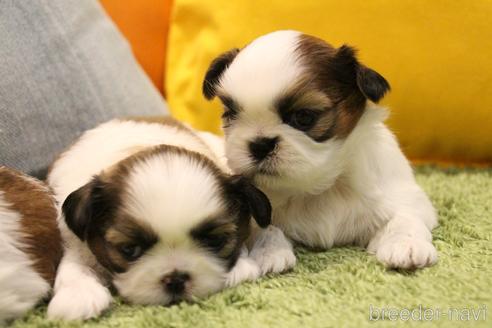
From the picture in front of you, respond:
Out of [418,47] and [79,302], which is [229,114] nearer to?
[79,302]

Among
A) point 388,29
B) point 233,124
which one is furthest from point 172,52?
point 233,124

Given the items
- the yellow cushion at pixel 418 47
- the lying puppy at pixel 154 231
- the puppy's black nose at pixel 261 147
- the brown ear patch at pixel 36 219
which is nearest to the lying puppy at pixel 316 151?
the puppy's black nose at pixel 261 147

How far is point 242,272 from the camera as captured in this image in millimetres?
2225

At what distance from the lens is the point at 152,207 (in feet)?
6.81

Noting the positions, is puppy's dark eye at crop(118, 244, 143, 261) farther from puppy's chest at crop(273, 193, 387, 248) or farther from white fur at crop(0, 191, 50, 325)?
puppy's chest at crop(273, 193, 387, 248)

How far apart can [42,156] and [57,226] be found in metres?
0.59

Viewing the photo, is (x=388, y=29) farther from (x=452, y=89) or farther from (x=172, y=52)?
(x=172, y=52)

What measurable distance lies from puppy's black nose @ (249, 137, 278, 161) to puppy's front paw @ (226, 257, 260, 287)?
0.37 meters

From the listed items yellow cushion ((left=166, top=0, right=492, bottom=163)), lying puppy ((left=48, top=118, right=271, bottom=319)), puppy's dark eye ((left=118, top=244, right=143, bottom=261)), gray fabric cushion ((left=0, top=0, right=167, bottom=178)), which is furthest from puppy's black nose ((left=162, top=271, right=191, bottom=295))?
yellow cushion ((left=166, top=0, right=492, bottom=163))

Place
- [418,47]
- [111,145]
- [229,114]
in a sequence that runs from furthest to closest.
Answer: [418,47], [111,145], [229,114]

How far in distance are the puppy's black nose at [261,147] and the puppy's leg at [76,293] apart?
0.69 m

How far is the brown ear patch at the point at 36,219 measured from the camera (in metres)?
2.20

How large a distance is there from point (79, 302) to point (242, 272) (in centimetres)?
54

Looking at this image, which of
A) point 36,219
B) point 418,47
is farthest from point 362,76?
point 36,219
